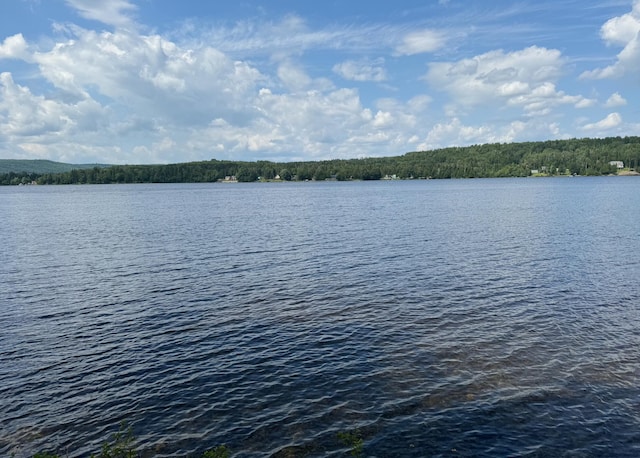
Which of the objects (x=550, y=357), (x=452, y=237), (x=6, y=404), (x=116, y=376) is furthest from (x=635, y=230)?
(x=6, y=404)

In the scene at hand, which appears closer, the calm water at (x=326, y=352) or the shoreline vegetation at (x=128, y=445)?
the shoreline vegetation at (x=128, y=445)

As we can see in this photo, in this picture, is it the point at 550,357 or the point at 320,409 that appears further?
the point at 550,357

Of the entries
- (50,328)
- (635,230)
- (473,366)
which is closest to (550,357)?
(473,366)

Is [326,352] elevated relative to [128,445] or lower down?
elevated

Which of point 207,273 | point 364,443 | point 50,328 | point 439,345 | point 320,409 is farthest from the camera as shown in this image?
point 207,273

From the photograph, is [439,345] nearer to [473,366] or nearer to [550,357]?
[473,366]

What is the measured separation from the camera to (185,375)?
22.4 m

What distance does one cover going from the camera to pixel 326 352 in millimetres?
24938

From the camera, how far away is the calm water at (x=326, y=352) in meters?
17.5

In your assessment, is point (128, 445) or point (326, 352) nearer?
point (128, 445)

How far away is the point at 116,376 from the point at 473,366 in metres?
17.7

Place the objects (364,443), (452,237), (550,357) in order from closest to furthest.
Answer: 1. (364,443)
2. (550,357)
3. (452,237)

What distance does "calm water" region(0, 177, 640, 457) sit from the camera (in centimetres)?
1753

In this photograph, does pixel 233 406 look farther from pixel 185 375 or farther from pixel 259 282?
pixel 259 282
